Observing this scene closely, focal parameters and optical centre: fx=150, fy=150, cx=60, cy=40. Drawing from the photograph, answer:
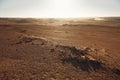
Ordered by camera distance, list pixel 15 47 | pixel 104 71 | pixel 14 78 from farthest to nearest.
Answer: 1. pixel 15 47
2. pixel 104 71
3. pixel 14 78

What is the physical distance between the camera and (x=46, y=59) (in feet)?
39.4

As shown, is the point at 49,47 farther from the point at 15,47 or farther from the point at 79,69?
the point at 79,69

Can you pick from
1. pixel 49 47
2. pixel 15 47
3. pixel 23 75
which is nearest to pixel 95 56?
pixel 49 47

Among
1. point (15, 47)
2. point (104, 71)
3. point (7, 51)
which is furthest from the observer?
point (15, 47)

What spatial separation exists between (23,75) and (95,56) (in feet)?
20.3

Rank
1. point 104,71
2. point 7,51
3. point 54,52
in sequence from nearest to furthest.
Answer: point 104,71, point 54,52, point 7,51

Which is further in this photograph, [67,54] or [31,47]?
[31,47]

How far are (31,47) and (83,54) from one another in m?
5.39

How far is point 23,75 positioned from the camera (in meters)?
9.43

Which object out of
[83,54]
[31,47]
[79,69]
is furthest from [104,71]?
[31,47]

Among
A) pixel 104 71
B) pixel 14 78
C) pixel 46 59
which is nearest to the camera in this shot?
pixel 14 78

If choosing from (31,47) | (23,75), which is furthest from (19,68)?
(31,47)

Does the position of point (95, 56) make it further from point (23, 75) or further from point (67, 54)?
point (23, 75)

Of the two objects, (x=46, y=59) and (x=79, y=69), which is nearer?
(x=79, y=69)
